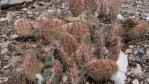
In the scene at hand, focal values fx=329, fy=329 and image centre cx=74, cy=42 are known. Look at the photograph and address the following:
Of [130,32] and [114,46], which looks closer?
[114,46]

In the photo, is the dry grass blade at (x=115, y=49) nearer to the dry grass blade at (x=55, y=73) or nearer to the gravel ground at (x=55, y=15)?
the gravel ground at (x=55, y=15)

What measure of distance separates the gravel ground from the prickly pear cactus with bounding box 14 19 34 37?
125 mm

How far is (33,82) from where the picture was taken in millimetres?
2787

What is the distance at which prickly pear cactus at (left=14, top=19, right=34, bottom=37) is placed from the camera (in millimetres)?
3301

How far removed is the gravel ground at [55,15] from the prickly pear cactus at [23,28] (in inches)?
4.9

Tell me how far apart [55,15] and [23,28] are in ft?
2.03

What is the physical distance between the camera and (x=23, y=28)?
3.33 meters

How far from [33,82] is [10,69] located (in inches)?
13.4

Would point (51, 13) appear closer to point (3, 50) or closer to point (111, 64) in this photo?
point (3, 50)

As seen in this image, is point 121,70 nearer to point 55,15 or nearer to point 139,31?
point 139,31

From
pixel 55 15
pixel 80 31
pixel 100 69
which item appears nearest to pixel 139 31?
pixel 80 31

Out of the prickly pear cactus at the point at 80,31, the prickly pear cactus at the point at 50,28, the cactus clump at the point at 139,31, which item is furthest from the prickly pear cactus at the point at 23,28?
the cactus clump at the point at 139,31

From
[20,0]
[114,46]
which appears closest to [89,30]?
[114,46]

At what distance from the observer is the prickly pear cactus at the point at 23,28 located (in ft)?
10.8
